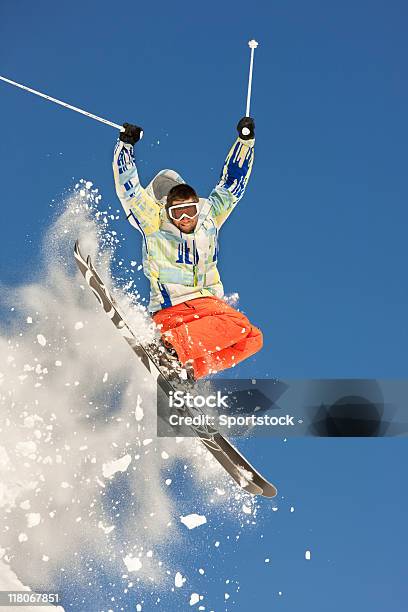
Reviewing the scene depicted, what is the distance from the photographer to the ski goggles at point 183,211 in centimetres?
462

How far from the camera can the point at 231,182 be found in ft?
15.8

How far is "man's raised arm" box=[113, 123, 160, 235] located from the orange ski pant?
447 millimetres

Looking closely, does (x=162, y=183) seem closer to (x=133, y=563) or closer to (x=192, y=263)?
(x=192, y=263)

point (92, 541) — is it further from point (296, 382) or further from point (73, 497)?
point (296, 382)

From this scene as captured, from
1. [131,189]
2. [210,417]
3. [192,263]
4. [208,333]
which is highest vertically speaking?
[131,189]

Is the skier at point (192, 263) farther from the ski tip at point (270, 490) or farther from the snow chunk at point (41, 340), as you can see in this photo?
the snow chunk at point (41, 340)

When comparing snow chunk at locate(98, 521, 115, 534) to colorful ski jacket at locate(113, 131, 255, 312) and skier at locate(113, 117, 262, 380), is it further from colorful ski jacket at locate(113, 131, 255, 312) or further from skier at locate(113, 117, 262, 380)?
Answer: colorful ski jacket at locate(113, 131, 255, 312)

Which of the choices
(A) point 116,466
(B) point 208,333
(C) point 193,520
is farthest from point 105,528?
(B) point 208,333

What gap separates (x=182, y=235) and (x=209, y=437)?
115 centimetres

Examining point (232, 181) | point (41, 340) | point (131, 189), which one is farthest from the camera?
point (41, 340)

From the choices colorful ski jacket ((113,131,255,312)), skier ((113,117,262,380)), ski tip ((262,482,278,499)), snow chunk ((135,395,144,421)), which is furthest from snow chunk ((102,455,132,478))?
colorful ski jacket ((113,131,255,312))

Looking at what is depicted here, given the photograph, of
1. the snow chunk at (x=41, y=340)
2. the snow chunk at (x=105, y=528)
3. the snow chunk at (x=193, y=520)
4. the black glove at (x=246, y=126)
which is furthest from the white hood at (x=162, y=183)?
the snow chunk at (x=105, y=528)

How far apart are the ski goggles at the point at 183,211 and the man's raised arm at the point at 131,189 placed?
11 centimetres

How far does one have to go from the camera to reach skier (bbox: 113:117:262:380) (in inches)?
184
